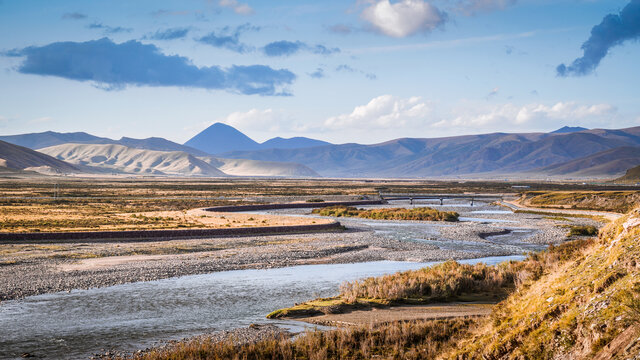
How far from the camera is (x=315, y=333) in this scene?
12141mm

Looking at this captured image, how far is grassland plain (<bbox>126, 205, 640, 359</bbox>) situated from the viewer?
8156 mm

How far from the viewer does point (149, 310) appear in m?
15.3

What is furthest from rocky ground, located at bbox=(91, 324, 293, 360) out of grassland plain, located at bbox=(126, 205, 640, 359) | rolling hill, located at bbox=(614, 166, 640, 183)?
rolling hill, located at bbox=(614, 166, 640, 183)

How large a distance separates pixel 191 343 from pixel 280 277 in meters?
9.54

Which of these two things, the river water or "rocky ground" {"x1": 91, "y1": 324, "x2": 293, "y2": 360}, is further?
the river water

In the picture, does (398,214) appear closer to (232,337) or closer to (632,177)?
(232,337)

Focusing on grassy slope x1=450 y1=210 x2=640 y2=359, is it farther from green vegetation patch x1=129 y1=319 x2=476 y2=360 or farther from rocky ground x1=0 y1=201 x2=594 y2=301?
rocky ground x1=0 y1=201 x2=594 y2=301

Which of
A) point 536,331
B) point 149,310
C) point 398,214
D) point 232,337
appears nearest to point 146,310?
point 149,310

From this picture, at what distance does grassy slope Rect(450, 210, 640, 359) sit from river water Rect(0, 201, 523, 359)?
516 centimetres

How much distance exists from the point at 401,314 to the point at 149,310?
6.78m

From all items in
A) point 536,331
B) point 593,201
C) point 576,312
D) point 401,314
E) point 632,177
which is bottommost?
point 401,314

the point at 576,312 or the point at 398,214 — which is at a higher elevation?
the point at 576,312

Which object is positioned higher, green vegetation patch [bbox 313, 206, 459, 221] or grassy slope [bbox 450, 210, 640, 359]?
grassy slope [bbox 450, 210, 640, 359]

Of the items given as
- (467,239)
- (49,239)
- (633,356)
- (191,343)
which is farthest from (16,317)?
(467,239)
